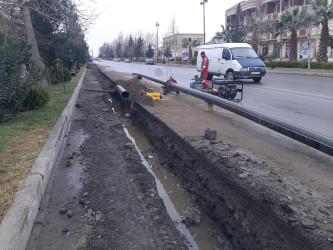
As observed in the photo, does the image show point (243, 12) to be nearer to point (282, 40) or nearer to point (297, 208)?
point (282, 40)

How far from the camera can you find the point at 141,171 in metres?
6.15

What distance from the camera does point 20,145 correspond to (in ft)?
21.1

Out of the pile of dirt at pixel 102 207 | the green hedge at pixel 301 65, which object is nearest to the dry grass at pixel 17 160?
the pile of dirt at pixel 102 207

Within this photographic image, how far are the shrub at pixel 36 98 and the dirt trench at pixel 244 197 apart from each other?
19.7ft

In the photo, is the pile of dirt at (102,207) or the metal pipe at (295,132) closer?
the pile of dirt at (102,207)

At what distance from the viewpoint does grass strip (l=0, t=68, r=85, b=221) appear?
14.1ft

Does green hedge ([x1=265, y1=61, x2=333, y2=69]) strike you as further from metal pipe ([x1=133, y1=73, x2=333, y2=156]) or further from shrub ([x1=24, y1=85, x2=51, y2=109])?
shrub ([x1=24, y1=85, x2=51, y2=109])

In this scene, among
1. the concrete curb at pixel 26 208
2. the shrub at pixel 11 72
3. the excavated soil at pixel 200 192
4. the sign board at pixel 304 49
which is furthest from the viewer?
the sign board at pixel 304 49

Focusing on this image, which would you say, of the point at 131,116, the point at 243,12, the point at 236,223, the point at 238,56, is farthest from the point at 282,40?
the point at 236,223

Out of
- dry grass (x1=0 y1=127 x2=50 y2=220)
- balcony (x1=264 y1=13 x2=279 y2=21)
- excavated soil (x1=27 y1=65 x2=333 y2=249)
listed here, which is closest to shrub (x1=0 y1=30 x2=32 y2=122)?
dry grass (x1=0 y1=127 x2=50 y2=220)

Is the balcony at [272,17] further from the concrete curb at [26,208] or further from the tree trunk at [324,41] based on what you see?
the concrete curb at [26,208]

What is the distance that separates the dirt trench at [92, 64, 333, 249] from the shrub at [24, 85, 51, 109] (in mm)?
6016

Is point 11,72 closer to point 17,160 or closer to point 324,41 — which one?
point 17,160

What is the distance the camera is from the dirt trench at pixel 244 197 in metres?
3.21
